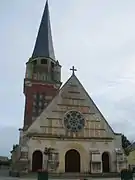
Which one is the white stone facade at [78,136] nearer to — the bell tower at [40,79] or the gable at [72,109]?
the gable at [72,109]

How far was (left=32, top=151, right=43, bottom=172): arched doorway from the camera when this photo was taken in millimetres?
28370

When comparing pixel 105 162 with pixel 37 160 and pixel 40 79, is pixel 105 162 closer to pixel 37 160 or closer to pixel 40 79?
pixel 37 160

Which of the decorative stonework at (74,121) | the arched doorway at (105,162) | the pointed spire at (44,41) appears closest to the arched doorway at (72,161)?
the decorative stonework at (74,121)

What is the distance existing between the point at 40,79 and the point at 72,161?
57.9 feet

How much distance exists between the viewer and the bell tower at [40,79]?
4141 centimetres

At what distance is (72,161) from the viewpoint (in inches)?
1174

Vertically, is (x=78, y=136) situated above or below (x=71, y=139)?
A: above

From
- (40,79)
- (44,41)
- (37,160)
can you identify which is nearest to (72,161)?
(37,160)

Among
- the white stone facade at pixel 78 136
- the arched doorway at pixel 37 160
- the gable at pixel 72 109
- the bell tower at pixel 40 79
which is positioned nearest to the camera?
the arched doorway at pixel 37 160

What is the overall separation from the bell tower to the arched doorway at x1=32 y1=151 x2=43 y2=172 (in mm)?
11257

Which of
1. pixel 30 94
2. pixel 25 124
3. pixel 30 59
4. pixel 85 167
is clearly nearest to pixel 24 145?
pixel 85 167

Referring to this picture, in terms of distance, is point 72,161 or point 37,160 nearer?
point 37,160

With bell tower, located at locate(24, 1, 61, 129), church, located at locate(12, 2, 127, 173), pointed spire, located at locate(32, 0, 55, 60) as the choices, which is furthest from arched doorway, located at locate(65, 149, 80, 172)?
pointed spire, located at locate(32, 0, 55, 60)

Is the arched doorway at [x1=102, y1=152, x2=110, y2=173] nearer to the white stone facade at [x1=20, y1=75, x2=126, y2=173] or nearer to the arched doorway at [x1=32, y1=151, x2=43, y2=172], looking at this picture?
A: the white stone facade at [x1=20, y1=75, x2=126, y2=173]
